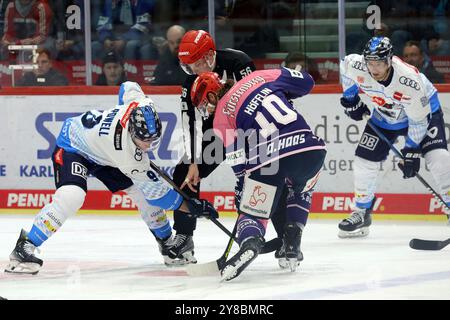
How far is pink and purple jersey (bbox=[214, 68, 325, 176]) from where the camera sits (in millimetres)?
5754

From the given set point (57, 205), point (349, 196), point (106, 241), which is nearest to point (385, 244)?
point (349, 196)

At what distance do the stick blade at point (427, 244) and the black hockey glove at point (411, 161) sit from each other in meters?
0.61

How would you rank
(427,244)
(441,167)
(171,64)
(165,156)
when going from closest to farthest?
(427,244)
(441,167)
(165,156)
(171,64)

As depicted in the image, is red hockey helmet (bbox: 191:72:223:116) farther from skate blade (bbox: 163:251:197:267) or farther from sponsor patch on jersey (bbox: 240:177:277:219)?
skate blade (bbox: 163:251:197:267)

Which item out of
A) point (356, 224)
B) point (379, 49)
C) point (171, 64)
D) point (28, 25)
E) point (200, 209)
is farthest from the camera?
point (28, 25)

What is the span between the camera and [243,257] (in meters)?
5.62

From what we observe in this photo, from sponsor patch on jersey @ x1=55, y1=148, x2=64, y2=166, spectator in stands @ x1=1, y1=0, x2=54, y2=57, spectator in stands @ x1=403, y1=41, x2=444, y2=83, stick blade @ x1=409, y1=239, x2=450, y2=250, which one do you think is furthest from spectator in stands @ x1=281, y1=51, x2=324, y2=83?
sponsor patch on jersey @ x1=55, y1=148, x2=64, y2=166

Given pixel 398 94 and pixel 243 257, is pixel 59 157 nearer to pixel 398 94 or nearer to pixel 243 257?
pixel 243 257

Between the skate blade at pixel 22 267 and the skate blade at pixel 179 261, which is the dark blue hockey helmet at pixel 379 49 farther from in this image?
the skate blade at pixel 22 267

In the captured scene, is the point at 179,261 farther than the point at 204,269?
Yes

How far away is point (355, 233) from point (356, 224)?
62mm

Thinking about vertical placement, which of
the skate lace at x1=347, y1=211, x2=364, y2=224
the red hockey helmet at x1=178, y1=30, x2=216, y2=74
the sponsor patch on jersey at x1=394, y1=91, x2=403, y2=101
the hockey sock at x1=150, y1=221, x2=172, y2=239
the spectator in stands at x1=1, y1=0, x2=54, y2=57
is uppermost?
the red hockey helmet at x1=178, y1=30, x2=216, y2=74

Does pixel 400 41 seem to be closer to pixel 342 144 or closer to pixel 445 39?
pixel 445 39

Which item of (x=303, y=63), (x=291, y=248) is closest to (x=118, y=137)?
(x=291, y=248)
